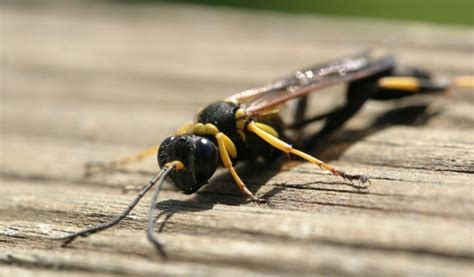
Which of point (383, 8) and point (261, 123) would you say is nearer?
point (261, 123)

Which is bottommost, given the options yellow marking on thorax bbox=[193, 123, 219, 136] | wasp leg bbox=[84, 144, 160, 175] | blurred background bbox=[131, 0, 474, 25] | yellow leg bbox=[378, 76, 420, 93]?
wasp leg bbox=[84, 144, 160, 175]

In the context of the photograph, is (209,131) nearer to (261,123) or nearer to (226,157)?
(226,157)

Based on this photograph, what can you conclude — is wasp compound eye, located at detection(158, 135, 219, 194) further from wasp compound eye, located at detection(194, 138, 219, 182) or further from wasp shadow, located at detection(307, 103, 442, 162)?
wasp shadow, located at detection(307, 103, 442, 162)

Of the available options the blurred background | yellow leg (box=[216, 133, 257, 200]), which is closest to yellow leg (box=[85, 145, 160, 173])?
yellow leg (box=[216, 133, 257, 200])

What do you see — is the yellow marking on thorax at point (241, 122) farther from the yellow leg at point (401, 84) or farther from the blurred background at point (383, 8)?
the blurred background at point (383, 8)

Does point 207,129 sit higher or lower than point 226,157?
higher

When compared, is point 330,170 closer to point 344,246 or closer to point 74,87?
point 344,246

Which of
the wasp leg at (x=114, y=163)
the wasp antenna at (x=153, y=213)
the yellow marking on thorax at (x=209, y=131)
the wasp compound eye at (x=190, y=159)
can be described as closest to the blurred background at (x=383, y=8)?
the wasp leg at (x=114, y=163)

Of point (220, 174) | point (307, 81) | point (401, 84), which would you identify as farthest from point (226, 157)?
point (401, 84)

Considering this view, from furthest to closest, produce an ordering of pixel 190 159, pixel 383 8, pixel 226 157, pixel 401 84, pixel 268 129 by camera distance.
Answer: pixel 383 8, pixel 401 84, pixel 268 129, pixel 226 157, pixel 190 159
